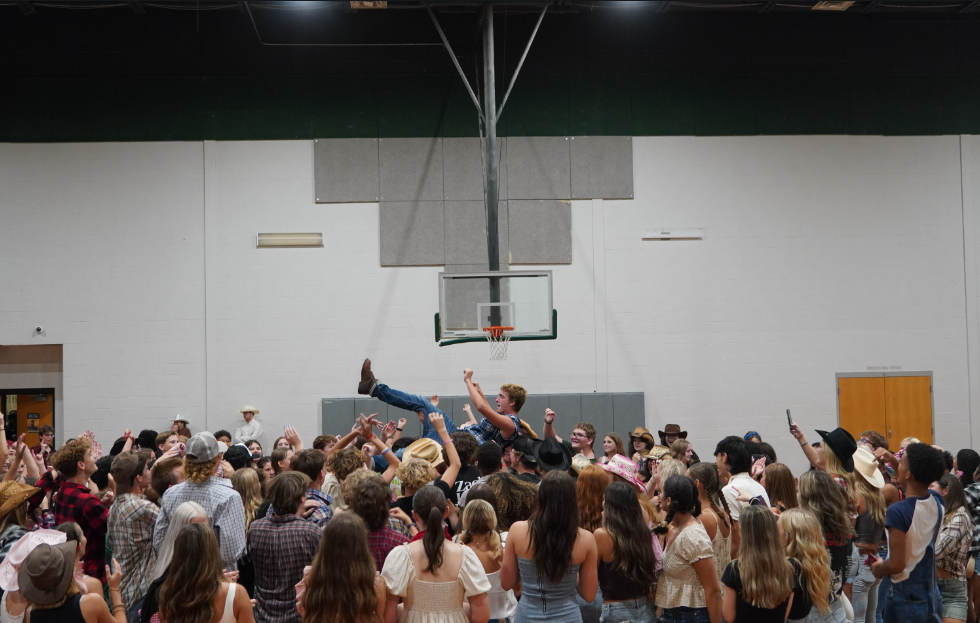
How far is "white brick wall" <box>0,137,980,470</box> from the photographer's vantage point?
12367mm

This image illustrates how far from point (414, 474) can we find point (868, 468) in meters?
3.08

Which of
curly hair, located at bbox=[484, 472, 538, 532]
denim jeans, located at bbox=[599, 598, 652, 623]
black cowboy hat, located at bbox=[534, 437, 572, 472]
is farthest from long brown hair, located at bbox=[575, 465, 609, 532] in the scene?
black cowboy hat, located at bbox=[534, 437, 572, 472]

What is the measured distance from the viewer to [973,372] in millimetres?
12938

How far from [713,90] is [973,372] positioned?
20.2 feet

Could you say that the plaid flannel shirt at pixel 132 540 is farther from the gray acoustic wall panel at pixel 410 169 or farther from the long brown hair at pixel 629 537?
the gray acoustic wall panel at pixel 410 169

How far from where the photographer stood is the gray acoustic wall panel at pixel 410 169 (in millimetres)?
12750

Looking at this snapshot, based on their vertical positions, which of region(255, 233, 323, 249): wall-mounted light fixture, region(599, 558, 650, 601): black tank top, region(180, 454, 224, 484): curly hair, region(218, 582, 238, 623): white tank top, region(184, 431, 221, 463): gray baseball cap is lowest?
region(599, 558, 650, 601): black tank top

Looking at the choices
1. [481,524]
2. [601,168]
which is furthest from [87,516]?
[601,168]

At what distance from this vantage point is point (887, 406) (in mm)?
12828

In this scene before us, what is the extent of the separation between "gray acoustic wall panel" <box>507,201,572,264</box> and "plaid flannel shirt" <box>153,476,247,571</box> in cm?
854

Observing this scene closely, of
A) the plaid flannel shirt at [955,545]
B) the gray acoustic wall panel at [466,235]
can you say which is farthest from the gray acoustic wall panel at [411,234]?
the plaid flannel shirt at [955,545]

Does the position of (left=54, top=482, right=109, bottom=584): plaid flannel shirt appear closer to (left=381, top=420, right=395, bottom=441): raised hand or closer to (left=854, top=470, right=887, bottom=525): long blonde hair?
(left=381, top=420, right=395, bottom=441): raised hand

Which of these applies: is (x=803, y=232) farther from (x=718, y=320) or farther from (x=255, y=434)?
(x=255, y=434)

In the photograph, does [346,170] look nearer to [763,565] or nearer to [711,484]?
[711,484]
